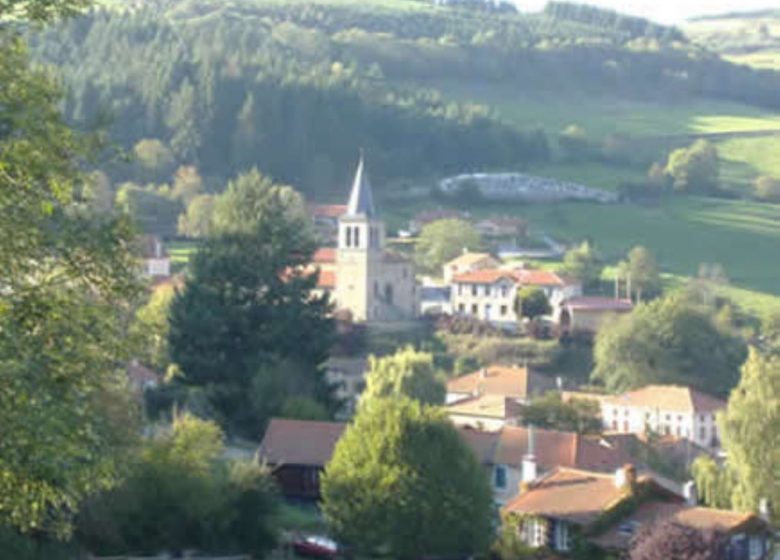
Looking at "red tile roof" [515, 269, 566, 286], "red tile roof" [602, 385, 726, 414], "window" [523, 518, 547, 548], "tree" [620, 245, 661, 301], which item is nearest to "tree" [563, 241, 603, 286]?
"tree" [620, 245, 661, 301]

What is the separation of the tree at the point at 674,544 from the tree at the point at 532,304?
54.1m

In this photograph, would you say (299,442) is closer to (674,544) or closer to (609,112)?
(674,544)

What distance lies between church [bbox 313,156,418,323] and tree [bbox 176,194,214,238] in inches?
328

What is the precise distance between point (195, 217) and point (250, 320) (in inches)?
1893

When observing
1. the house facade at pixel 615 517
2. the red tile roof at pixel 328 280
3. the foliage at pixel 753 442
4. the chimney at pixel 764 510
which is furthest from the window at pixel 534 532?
the red tile roof at pixel 328 280

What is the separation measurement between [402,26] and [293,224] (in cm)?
14302

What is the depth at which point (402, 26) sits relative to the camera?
190375 millimetres

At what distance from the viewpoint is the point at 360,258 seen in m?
86.0

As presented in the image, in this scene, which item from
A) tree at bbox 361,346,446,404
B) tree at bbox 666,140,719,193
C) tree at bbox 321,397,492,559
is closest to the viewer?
tree at bbox 321,397,492,559

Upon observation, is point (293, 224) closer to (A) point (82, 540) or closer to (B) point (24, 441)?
(A) point (82, 540)

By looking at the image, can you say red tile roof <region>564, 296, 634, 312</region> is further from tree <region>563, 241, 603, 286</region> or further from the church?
the church

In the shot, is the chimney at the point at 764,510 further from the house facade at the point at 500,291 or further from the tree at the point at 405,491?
the house facade at the point at 500,291

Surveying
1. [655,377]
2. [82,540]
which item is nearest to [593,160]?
[655,377]

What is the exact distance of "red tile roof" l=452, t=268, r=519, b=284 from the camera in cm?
8674
